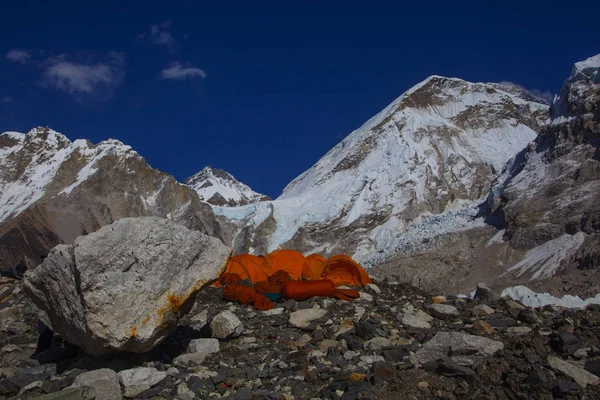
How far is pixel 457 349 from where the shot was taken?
6.03 metres

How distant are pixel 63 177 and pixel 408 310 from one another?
64.2 m

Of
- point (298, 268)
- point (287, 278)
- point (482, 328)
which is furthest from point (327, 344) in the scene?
point (298, 268)

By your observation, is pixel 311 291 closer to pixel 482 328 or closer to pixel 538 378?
pixel 482 328

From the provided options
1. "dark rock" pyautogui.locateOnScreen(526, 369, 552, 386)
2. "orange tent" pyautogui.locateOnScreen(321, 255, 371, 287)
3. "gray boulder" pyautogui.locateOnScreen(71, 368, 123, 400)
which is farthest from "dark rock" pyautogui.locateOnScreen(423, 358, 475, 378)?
"orange tent" pyautogui.locateOnScreen(321, 255, 371, 287)

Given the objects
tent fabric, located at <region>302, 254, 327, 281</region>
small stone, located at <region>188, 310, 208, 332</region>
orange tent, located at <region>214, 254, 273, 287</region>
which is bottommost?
small stone, located at <region>188, 310, 208, 332</region>

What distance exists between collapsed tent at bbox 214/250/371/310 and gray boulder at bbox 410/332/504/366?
273cm

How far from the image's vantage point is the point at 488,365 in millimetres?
5734

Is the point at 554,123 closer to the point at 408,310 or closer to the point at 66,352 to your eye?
the point at 408,310

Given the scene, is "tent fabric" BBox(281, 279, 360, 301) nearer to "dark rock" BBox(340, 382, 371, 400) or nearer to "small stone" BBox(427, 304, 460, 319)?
"small stone" BBox(427, 304, 460, 319)

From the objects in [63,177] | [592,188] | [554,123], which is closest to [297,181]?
[63,177]

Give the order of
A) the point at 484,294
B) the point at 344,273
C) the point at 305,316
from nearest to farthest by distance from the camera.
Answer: the point at 305,316
the point at 484,294
the point at 344,273

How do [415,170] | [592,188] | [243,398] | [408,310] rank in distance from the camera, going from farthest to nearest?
[415,170] < [592,188] < [408,310] < [243,398]

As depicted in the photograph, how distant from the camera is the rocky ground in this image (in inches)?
211

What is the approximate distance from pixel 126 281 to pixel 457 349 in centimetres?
399
